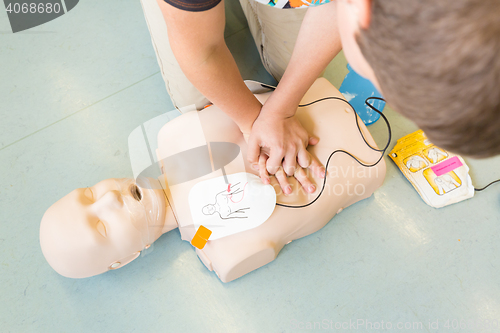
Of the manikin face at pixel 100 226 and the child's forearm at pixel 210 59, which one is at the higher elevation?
the child's forearm at pixel 210 59

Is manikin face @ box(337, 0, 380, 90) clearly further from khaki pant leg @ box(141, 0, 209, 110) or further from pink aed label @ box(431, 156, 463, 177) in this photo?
pink aed label @ box(431, 156, 463, 177)

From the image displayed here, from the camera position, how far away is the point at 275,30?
1023 millimetres

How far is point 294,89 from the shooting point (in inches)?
32.7

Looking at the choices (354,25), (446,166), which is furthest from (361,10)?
(446,166)

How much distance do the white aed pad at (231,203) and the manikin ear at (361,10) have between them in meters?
0.64

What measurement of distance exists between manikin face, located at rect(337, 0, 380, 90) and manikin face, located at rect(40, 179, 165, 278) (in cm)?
76

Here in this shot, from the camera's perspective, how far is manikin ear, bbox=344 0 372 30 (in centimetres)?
29

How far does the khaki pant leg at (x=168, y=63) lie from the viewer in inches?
37.5

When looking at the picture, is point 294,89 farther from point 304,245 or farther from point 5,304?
point 5,304

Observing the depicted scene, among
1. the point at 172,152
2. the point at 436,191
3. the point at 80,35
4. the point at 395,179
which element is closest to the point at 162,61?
the point at 172,152

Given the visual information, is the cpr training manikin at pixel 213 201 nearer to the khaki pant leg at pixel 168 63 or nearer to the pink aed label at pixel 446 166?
the khaki pant leg at pixel 168 63

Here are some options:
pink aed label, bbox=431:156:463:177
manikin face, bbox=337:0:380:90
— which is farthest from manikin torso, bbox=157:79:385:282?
manikin face, bbox=337:0:380:90

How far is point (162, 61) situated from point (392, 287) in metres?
1.15

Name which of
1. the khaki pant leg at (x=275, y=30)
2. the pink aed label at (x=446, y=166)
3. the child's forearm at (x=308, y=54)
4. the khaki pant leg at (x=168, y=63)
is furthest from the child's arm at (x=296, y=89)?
the pink aed label at (x=446, y=166)
